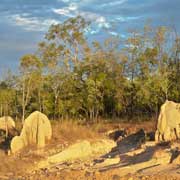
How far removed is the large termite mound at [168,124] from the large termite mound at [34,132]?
196 inches

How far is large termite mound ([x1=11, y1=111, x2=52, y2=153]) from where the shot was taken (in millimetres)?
20505

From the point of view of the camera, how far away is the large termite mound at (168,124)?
65.8 ft

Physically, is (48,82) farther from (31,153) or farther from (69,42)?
(31,153)

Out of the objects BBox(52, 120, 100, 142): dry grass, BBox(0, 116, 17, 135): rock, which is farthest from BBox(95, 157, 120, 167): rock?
BBox(0, 116, 17, 135): rock

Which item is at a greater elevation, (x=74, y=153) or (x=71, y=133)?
(x=71, y=133)

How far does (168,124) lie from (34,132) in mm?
5854

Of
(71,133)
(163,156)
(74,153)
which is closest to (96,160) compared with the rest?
(74,153)

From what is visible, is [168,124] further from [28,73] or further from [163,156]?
[28,73]

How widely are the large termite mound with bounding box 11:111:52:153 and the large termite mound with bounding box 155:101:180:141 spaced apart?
499cm

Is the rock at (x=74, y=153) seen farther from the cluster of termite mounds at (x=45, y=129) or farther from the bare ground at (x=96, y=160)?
the cluster of termite mounds at (x=45, y=129)

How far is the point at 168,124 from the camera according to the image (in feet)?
66.9

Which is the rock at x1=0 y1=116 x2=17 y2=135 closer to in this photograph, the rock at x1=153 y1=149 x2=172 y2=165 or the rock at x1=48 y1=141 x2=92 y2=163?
the rock at x1=48 y1=141 x2=92 y2=163

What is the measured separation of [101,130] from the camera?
26266 mm

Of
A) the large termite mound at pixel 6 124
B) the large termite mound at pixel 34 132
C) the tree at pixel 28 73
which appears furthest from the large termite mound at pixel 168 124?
the tree at pixel 28 73
